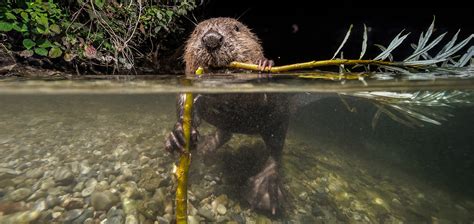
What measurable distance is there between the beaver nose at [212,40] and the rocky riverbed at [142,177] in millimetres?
811

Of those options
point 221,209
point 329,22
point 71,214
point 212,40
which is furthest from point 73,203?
point 329,22

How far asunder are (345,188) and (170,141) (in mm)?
1877

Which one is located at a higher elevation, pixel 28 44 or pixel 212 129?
pixel 28 44

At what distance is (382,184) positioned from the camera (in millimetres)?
3904

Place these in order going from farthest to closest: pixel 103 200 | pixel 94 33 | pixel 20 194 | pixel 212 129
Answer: pixel 94 33
pixel 212 129
pixel 103 200
pixel 20 194

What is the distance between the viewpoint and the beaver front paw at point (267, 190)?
2.81 metres

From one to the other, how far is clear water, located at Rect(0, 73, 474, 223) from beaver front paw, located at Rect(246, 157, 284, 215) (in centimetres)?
7

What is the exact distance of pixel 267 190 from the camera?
2.96 m

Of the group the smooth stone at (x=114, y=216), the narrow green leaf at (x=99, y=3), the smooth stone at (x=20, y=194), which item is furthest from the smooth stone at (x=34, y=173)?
the narrow green leaf at (x=99, y=3)

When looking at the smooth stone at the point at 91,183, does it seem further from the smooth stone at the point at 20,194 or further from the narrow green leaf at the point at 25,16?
the narrow green leaf at the point at 25,16

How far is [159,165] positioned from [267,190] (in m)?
1.04

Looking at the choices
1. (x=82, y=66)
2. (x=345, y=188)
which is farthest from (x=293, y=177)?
(x=82, y=66)

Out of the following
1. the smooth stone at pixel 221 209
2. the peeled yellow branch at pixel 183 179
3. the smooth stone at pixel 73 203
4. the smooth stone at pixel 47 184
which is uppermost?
the peeled yellow branch at pixel 183 179

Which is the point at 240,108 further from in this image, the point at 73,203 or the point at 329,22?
the point at 329,22
